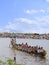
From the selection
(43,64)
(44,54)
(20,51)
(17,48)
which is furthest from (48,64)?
(17,48)

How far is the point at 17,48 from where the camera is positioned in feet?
196

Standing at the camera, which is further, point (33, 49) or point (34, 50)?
point (33, 49)

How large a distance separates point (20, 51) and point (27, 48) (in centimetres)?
282

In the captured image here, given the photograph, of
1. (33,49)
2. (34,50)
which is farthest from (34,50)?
(33,49)

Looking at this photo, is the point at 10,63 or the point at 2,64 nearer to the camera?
the point at 10,63

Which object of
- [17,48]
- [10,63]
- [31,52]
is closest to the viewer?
[10,63]

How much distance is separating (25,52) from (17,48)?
667 cm

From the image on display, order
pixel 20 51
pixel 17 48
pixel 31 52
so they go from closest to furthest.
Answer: pixel 31 52 → pixel 20 51 → pixel 17 48

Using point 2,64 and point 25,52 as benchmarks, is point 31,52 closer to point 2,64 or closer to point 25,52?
point 25,52

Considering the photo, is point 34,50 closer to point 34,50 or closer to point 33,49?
point 34,50

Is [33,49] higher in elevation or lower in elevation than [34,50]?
higher

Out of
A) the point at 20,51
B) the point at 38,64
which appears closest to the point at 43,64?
the point at 38,64

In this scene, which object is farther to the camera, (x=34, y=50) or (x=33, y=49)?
(x=33, y=49)

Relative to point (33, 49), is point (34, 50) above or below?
below
